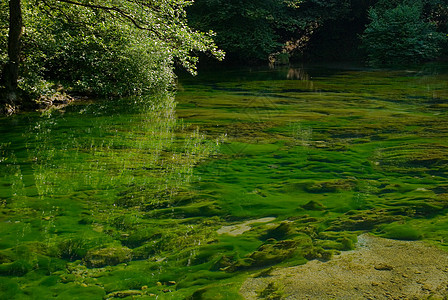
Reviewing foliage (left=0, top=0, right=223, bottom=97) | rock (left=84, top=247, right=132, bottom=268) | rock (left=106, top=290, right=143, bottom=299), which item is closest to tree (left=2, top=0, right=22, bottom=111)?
foliage (left=0, top=0, right=223, bottom=97)

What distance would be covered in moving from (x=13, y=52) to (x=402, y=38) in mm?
19023

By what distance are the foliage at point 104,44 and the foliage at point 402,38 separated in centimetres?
1385

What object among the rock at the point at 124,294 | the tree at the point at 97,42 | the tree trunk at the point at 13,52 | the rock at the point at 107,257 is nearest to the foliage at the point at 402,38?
the tree at the point at 97,42

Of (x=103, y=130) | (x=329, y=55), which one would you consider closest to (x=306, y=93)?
(x=103, y=130)

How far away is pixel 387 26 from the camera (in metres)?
22.2

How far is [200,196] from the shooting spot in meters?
4.04

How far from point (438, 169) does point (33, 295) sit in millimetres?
4041

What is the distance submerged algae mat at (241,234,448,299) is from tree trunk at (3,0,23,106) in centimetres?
774

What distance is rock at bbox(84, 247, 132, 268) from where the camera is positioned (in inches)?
110

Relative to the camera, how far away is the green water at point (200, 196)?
8.95 ft

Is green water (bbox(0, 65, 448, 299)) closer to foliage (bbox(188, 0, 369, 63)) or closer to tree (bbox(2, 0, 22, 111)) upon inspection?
tree (bbox(2, 0, 22, 111))

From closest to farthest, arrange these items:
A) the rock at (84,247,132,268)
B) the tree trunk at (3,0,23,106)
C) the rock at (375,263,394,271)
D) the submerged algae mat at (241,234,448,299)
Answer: the submerged algae mat at (241,234,448,299) → the rock at (375,263,394,271) → the rock at (84,247,132,268) → the tree trunk at (3,0,23,106)

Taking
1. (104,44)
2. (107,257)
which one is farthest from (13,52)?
(107,257)

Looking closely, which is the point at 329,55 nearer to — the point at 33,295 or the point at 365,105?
the point at 365,105
